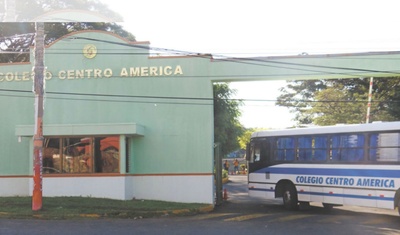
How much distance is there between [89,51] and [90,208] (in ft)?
23.1

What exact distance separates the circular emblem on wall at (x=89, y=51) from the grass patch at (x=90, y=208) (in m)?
5.89

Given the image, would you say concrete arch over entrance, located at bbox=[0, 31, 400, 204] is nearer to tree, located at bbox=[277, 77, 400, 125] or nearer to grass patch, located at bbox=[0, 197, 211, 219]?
grass patch, located at bbox=[0, 197, 211, 219]

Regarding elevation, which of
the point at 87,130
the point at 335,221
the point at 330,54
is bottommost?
the point at 335,221

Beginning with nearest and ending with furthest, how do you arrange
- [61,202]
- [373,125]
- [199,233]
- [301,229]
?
[199,233] < [301,229] < [373,125] < [61,202]

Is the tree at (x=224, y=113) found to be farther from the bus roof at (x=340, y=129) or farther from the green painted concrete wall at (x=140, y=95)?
the bus roof at (x=340, y=129)

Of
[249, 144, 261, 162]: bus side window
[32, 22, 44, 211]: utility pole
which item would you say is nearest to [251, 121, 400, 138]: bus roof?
[249, 144, 261, 162]: bus side window

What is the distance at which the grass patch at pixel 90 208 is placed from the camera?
48.2 feet

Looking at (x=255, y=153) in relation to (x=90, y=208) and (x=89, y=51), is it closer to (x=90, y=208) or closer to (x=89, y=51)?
(x=90, y=208)

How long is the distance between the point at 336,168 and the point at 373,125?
193 centimetres

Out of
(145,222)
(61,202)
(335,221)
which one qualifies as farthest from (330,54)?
(61,202)

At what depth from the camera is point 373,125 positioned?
49.5 feet

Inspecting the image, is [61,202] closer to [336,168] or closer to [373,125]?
[336,168]

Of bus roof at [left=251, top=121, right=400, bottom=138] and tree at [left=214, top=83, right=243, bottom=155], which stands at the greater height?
tree at [left=214, top=83, right=243, bottom=155]

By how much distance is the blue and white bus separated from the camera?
14414 mm
